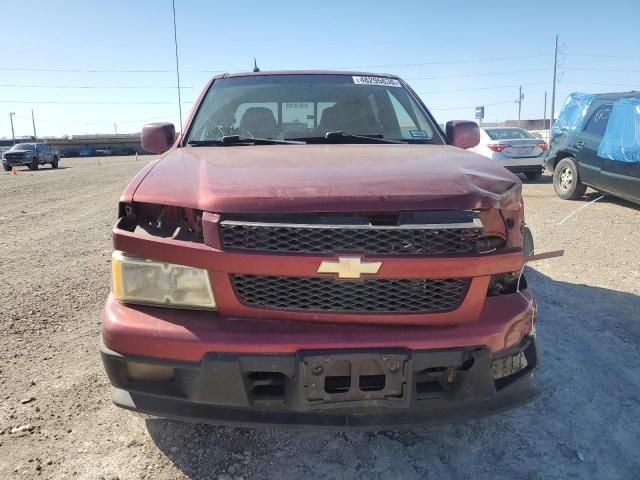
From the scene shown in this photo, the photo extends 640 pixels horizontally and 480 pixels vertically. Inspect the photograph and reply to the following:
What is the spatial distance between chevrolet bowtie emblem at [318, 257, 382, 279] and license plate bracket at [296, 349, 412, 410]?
0.96ft

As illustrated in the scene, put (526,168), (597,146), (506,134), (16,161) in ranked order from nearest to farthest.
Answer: (597,146), (526,168), (506,134), (16,161)

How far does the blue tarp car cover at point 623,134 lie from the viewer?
26.0ft

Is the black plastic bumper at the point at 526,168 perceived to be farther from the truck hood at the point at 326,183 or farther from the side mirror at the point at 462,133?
the truck hood at the point at 326,183

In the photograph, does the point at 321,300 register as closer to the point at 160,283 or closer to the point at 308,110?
the point at 160,283

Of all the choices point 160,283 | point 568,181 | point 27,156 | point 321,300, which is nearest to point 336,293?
point 321,300

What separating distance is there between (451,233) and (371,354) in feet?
1.82

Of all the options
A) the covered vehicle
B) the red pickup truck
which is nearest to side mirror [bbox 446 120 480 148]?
the red pickup truck

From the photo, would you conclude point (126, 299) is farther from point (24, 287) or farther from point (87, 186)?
point (87, 186)

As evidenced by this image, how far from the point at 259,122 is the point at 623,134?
24.6ft

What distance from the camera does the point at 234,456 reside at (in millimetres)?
2273

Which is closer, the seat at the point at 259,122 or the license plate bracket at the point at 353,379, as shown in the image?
the license plate bracket at the point at 353,379

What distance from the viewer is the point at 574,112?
9969 mm

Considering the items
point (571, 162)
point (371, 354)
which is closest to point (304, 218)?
point (371, 354)

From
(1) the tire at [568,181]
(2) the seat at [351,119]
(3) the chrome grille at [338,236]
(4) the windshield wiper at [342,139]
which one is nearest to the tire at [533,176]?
(1) the tire at [568,181]
